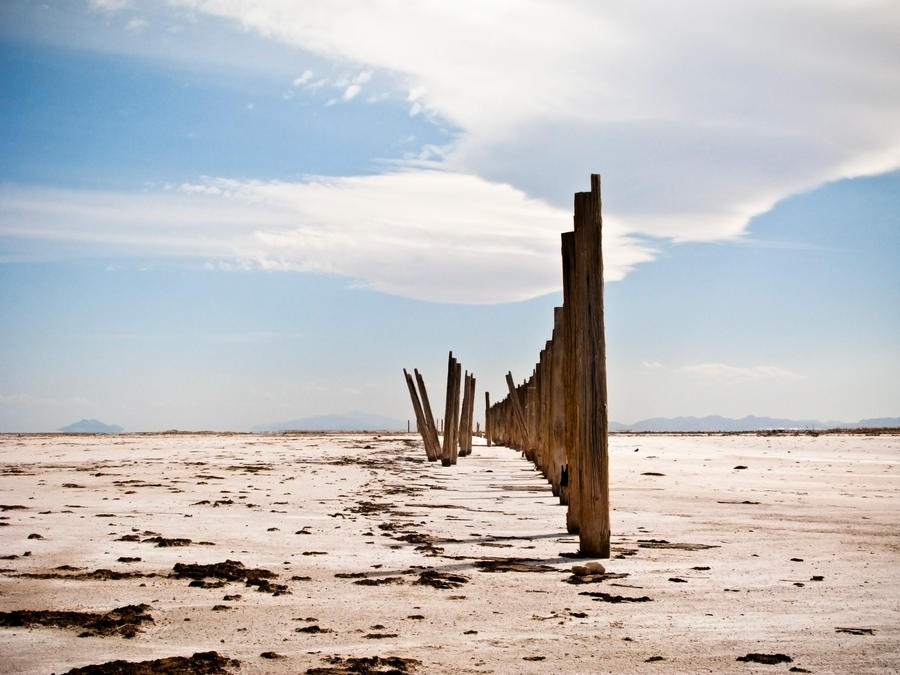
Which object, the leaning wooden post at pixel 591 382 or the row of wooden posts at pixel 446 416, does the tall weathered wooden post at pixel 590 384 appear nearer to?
the leaning wooden post at pixel 591 382

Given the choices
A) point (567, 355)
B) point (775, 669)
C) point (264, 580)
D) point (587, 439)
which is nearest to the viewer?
point (775, 669)

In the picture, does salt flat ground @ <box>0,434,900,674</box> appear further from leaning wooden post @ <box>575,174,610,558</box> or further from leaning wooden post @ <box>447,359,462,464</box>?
leaning wooden post @ <box>447,359,462,464</box>

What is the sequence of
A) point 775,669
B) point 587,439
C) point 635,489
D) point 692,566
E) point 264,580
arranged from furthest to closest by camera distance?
point 635,489
point 587,439
point 692,566
point 264,580
point 775,669

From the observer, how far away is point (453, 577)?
5.80 meters

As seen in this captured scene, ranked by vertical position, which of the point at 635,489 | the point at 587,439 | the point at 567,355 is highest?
the point at 567,355

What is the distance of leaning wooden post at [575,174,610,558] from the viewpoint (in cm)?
689

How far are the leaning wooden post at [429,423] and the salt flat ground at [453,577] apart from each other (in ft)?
30.9

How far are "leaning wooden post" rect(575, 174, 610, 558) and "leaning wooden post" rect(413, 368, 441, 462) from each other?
15.2 meters

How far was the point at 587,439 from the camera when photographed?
7.08m

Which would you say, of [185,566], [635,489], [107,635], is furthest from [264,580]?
[635,489]

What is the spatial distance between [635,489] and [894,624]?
9654 millimetres

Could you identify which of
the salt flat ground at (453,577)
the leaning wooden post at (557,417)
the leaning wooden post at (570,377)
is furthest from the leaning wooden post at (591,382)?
the leaning wooden post at (557,417)

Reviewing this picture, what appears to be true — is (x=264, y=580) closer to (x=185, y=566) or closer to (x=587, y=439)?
(x=185, y=566)

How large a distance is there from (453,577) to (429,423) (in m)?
16.9
